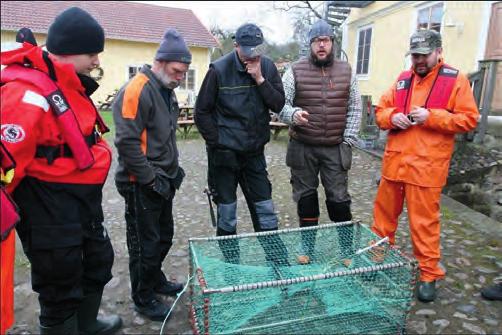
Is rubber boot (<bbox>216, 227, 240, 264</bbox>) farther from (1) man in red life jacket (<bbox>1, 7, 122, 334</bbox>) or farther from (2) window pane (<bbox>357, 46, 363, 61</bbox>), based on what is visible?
(2) window pane (<bbox>357, 46, 363, 61</bbox>)

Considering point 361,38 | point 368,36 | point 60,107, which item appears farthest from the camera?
point 361,38

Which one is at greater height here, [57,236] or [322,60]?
[322,60]

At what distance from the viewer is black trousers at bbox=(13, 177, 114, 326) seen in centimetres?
216

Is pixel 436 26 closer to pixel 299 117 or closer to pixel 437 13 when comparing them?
pixel 437 13

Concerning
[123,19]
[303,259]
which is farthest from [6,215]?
[123,19]

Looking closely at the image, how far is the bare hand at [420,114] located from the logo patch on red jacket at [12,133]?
260 centimetres

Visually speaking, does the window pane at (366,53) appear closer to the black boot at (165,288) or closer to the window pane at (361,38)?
the window pane at (361,38)

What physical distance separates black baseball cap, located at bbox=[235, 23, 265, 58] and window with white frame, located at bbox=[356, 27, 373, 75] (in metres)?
11.7

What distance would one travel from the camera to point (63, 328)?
239cm

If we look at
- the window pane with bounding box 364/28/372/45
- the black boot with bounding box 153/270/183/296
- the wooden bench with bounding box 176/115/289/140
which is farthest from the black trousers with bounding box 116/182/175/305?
the window pane with bounding box 364/28/372/45

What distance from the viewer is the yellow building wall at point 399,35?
9227 millimetres

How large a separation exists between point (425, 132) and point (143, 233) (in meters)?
2.26

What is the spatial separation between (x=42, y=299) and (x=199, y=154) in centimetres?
746

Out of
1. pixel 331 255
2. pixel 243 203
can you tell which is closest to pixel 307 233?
pixel 331 255
